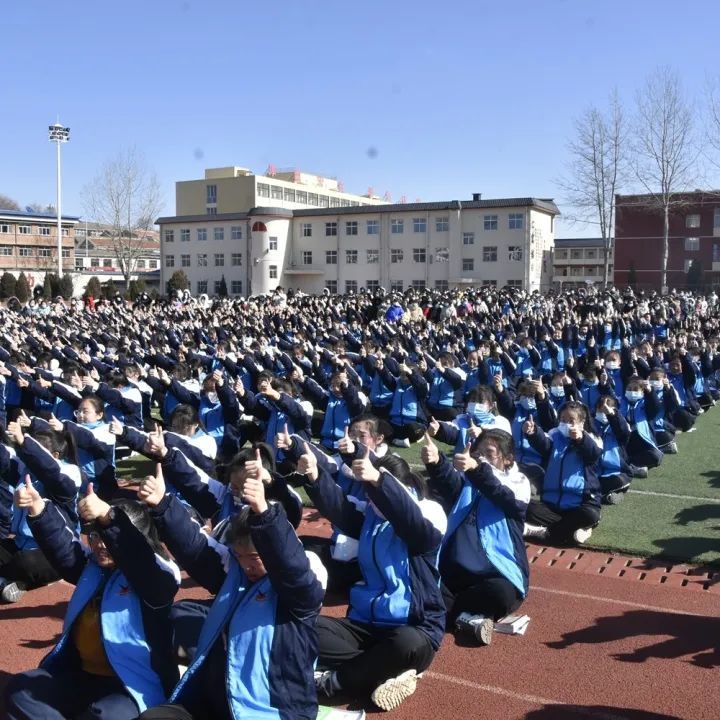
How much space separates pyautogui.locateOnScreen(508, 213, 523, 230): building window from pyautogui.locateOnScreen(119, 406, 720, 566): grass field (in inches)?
1362

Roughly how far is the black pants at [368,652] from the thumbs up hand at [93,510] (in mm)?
1394

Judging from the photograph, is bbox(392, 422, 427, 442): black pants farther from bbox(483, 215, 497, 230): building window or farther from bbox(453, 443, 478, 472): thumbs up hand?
bbox(483, 215, 497, 230): building window

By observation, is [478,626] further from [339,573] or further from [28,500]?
[28,500]

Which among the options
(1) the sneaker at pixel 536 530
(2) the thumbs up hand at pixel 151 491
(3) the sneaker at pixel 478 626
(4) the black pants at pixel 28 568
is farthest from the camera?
(1) the sneaker at pixel 536 530

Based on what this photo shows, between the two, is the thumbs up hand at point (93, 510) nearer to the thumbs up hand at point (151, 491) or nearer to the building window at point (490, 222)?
the thumbs up hand at point (151, 491)

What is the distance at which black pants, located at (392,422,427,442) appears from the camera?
10477mm

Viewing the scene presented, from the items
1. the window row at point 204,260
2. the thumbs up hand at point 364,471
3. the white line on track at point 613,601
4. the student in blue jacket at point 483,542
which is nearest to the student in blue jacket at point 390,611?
the thumbs up hand at point 364,471

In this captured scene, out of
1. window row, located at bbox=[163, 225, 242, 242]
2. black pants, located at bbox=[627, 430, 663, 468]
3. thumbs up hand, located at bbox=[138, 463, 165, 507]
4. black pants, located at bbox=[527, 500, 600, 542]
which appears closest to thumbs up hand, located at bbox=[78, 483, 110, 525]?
thumbs up hand, located at bbox=[138, 463, 165, 507]

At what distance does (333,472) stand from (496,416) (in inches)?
108

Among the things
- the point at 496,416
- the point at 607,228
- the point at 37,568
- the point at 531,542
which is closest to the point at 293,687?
the point at 37,568

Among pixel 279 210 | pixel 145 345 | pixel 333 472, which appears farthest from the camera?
pixel 279 210

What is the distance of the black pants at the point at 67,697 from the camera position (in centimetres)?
329

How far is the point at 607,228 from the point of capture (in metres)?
38.3

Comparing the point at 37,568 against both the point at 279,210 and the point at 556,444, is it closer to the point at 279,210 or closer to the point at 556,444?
the point at 556,444
